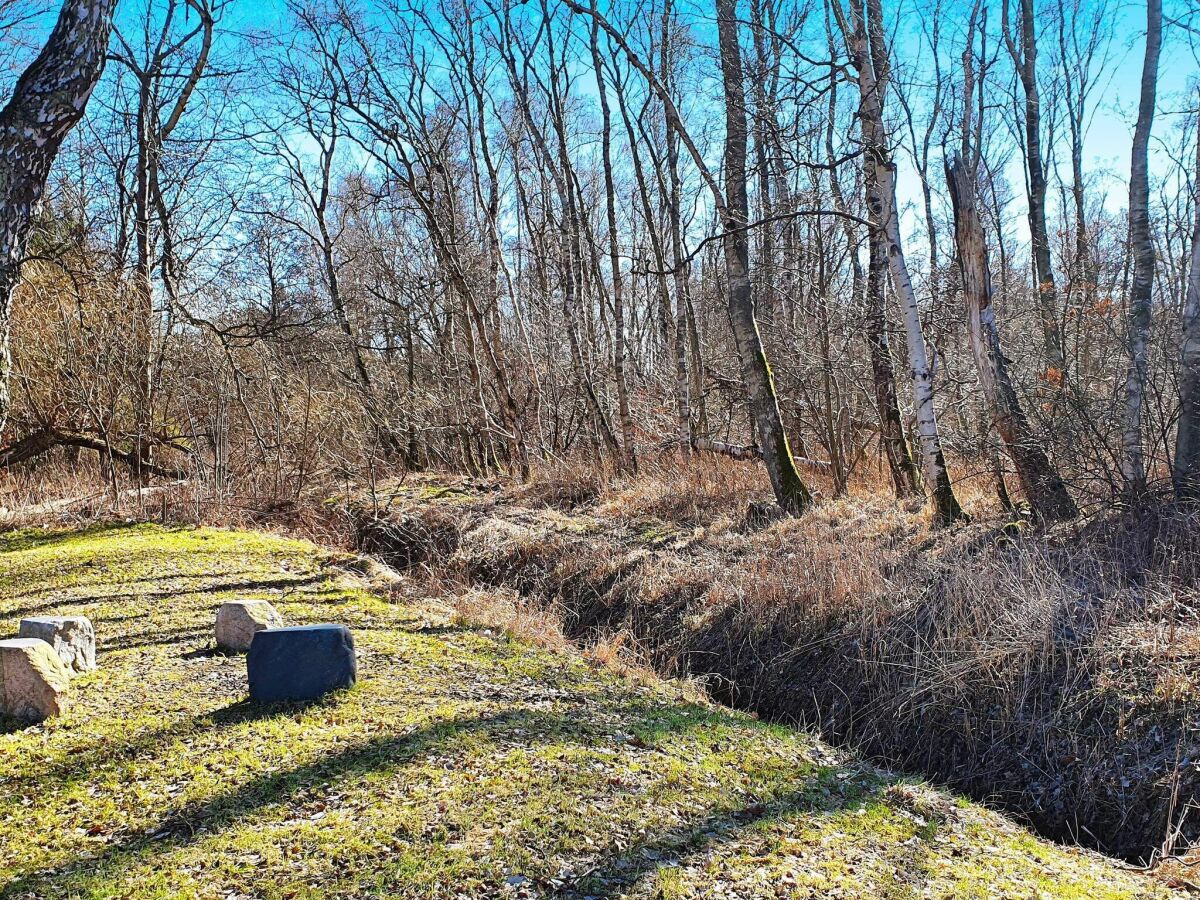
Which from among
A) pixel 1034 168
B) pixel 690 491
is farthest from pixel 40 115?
pixel 1034 168

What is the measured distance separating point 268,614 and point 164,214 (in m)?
11.9

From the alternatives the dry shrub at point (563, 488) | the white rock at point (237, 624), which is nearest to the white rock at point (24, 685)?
the white rock at point (237, 624)

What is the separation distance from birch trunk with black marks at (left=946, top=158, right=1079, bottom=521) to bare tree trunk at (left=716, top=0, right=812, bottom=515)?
251 cm

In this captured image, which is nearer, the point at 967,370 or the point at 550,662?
the point at 550,662

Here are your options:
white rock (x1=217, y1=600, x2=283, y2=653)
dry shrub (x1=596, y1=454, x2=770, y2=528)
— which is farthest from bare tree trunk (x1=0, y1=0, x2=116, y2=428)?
dry shrub (x1=596, y1=454, x2=770, y2=528)

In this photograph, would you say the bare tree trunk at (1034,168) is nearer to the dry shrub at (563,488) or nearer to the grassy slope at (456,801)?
the dry shrub at (563,488)

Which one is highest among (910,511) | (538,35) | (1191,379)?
(538,35)

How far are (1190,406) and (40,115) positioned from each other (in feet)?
27.7

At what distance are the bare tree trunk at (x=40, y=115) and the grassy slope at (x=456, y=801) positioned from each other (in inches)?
81.8

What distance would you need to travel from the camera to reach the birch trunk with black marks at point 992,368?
289 inches

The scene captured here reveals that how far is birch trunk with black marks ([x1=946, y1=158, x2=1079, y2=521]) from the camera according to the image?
7.35 m

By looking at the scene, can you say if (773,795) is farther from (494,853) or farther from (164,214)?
(164,214)

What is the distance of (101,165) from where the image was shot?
50.8 ft

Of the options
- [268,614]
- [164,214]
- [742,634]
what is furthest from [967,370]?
[164,214]
